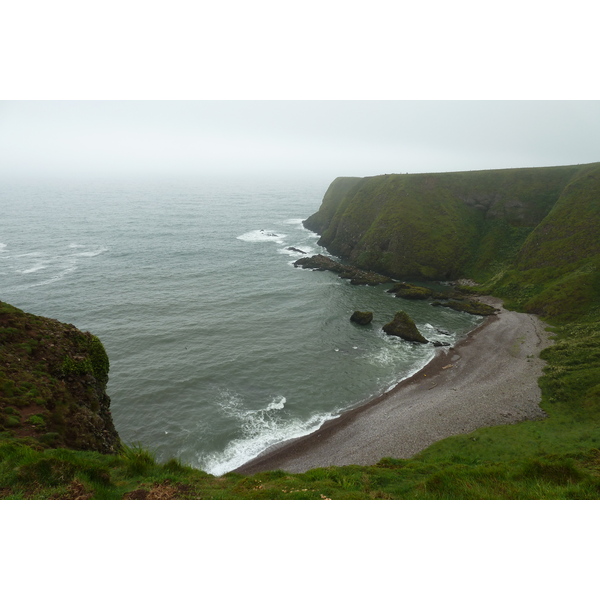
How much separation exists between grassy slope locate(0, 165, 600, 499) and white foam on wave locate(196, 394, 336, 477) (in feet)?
42.5

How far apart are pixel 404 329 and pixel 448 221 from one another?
4789 centimetres

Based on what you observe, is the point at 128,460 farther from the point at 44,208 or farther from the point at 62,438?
the point at 44,208

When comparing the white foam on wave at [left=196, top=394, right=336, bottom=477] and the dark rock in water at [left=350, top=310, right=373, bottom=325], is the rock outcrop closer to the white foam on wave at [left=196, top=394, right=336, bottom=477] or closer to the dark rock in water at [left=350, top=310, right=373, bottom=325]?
the dark rock in water at [left=350, top=310, right=373, bottom=325]

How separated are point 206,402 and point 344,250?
66.9 meters

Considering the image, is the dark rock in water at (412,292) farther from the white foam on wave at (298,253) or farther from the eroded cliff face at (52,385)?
the eroded cliff face at (52,385)

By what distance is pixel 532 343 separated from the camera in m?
47.6

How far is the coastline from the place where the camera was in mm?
30609

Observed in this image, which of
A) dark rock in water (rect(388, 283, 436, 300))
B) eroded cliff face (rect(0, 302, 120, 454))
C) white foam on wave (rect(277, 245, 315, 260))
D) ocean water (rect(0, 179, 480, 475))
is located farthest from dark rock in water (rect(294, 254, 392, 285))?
eroded cliff face (rect(0, 302, 120, 454))

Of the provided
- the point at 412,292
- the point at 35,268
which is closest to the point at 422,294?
the point at 412,292

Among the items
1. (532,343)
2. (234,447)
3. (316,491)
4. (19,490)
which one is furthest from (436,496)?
(532,343)

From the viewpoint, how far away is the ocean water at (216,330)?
3559cm

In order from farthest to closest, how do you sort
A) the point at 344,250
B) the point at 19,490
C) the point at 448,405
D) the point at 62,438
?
the point at 344,250
the point at 448,405
the point at 62,438
the point at 19,490

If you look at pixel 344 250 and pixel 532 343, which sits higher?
pixel 344 250

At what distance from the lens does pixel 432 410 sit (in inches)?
1391
